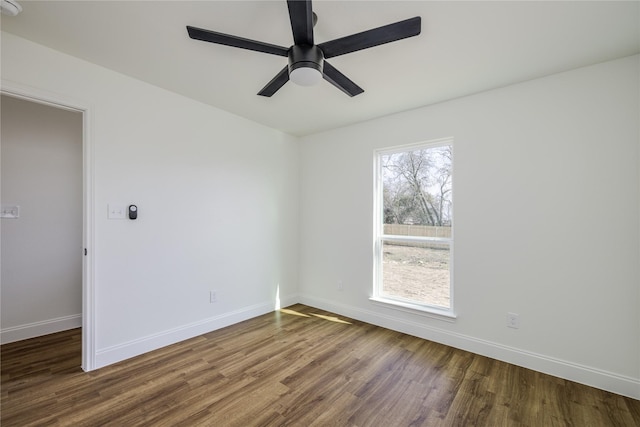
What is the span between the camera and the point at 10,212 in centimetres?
284

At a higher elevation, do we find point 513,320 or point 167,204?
point 167,204

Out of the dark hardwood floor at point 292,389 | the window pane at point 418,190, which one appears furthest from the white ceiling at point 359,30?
the dark hardwood floor at point 292,389

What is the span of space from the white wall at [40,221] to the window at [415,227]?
3.56 meters

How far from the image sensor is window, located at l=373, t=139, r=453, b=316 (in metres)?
2.98

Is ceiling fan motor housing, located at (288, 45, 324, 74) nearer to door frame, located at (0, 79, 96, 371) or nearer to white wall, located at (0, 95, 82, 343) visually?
door frame, located at (0, 79, 96, 371)

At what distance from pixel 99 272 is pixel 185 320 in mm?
963

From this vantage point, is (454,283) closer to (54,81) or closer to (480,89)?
(480,89)

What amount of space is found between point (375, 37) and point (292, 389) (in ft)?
7.94

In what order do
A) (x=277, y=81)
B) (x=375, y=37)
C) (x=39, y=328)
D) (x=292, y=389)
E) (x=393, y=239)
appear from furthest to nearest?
1. (x=393, y=239)
2. (x=39, y=328)
3. (x=292, y=389)
4. (x=277, y=81)
5. (x=375, y=37)

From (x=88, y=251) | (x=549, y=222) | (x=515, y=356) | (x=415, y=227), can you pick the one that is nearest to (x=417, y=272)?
(x=415, y=227)

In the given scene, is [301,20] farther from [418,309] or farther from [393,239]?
[418,309]

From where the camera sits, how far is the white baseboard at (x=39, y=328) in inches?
109

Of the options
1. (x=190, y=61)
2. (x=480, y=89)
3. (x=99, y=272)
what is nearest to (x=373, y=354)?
(x=99, y=272)

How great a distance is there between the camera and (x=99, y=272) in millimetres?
2361
